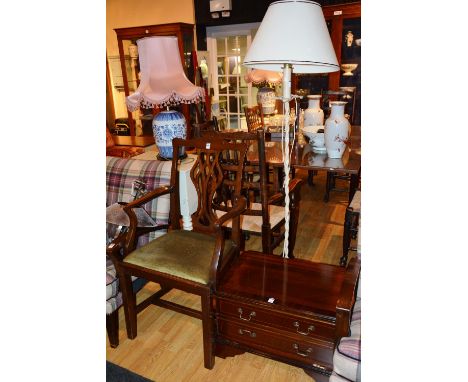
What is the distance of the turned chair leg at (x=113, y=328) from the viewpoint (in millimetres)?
1658

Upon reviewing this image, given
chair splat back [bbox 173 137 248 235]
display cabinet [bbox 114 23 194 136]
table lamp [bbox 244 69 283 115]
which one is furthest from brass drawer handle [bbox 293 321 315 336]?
display cabinet [bbox 114 23 194 136]

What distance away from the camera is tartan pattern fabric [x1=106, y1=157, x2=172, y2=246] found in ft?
6.19

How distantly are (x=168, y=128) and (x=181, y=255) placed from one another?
86cm

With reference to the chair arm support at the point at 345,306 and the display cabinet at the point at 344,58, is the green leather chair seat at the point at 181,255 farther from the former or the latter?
the display cabinet at the point at 344,58

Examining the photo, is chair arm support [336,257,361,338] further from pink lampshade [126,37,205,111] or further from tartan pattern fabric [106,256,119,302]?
pink lampshade [126,37,205,111]

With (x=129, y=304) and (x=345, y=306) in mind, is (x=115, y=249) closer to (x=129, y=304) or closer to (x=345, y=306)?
(x=129, y=304)

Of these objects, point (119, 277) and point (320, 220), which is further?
point (320, 220)

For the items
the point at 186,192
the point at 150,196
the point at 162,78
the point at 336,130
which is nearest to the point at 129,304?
the point at 150,196
